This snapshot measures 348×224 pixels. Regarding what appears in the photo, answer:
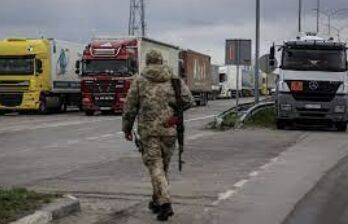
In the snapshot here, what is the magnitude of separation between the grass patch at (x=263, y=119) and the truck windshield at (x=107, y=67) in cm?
840

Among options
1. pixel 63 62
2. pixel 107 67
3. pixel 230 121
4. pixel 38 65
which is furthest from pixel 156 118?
pixel 63 62

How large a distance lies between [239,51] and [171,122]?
2283 centimetres

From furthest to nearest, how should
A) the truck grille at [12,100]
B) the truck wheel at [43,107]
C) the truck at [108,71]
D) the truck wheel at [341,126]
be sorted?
1. the truck wheel at [43,107]
2. the truck grille at [12,100]
3. the truck at [108,71]
4. the truck wheel at [341,126]

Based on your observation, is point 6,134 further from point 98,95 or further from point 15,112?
point 15,112

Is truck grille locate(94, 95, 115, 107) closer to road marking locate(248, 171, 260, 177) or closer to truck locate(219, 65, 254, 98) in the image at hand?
road marking locate(248, 171, 260, 177)

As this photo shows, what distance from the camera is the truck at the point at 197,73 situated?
53094 millimetres

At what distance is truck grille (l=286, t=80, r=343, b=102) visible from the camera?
1070 inches

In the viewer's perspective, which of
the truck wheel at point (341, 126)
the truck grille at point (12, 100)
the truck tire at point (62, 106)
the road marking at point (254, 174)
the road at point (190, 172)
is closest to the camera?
the road at point (190, 172)

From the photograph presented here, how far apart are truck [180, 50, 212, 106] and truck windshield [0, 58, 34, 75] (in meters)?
12.9

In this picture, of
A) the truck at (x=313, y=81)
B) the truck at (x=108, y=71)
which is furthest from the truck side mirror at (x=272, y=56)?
the truck at (x=108, y=71)

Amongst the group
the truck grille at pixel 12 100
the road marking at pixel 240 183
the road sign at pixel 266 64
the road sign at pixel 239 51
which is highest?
the road sign at pixel 239 51

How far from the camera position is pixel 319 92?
2733cm

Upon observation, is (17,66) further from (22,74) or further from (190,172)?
(190,172)

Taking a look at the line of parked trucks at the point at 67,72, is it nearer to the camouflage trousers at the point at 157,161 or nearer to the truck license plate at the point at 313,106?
the truck license plate at the point at 313,106
